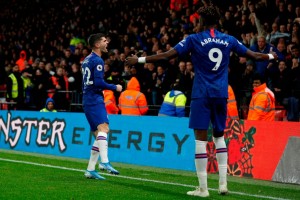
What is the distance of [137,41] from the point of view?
24016 mm

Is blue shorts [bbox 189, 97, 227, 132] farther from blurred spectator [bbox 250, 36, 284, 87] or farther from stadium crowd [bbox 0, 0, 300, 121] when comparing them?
blurred spectator [bbox 250, 36, 284, 87]

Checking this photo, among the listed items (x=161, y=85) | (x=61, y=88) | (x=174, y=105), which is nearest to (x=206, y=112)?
(x=174, y=105)

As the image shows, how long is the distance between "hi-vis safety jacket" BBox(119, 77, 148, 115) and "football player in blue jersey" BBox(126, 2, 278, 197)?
7325 millimetres

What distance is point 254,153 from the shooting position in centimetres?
1233

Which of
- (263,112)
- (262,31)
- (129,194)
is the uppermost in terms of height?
(262,31)

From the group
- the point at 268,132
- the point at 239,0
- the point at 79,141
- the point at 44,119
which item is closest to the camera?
the point at 268,132

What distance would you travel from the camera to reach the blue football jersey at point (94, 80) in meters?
11.0

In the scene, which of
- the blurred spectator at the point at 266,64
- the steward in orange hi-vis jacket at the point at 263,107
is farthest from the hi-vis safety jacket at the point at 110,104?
the steward in orange hi-vis jacket at the point at 263,107

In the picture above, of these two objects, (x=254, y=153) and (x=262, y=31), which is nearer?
(x=254, y=153)

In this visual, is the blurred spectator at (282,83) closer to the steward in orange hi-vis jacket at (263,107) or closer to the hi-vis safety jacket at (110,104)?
the steward in orange hi-vis jacket at (263,107)

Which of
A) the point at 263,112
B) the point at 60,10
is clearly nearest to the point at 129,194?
the point at 263,112

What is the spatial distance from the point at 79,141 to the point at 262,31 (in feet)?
17.7

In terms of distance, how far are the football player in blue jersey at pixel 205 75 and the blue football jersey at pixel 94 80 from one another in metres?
1.99

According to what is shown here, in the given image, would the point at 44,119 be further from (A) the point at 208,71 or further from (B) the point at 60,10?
(B) the point at 60,10
